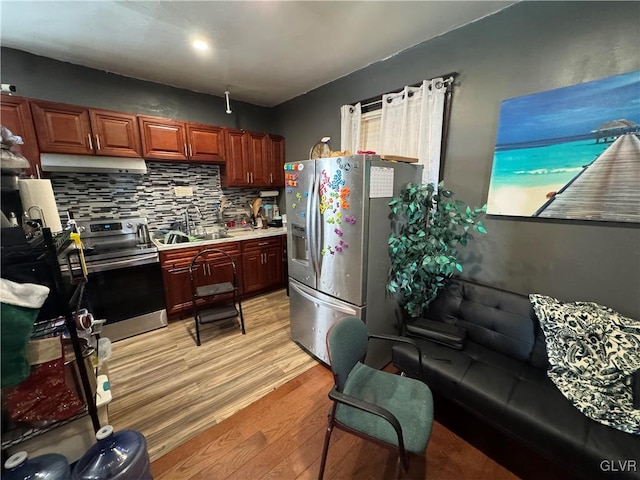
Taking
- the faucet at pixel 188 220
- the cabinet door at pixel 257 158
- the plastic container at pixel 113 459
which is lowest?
the plastic container at pixel 113 459

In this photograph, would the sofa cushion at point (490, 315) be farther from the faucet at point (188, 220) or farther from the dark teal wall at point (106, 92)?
the dark teal wall at point (106, 92)

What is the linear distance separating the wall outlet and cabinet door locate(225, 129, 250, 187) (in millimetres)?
466

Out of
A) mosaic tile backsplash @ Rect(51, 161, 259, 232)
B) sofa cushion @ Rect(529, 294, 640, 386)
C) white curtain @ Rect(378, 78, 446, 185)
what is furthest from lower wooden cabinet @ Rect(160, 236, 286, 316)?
sofa cushion @ Rect(529, 294, 640, 386)

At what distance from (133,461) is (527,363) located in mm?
2243

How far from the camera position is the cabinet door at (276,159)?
3570mm

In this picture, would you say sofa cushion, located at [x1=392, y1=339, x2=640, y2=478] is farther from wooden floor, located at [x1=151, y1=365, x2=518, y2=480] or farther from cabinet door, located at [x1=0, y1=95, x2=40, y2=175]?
cabinet door, located at [x1=0, y1=95, x2=40, y2=175]

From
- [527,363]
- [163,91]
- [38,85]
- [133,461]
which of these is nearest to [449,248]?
[527,363]

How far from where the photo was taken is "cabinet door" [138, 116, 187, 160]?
8.66ft

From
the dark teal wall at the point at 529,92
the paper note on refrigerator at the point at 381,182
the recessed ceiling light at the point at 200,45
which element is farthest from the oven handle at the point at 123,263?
the dark teal wall at the point at 529,92

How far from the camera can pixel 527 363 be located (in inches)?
62.7

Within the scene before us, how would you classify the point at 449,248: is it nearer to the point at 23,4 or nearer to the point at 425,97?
the point at 425,97

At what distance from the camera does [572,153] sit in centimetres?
148

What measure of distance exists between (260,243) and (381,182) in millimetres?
Answer: 2030

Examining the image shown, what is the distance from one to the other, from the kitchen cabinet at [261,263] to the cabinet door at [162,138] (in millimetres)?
1290
